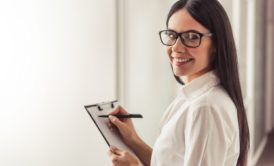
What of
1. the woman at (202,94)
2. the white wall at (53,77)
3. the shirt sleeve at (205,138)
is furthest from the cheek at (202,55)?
the white wall at (53,77)

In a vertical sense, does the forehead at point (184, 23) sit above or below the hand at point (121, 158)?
above

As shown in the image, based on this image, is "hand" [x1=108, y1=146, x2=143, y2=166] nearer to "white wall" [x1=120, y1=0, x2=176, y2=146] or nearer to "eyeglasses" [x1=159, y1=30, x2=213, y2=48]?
"eyeglasses" [x1=159, y1=30, x2=213, y2=48]

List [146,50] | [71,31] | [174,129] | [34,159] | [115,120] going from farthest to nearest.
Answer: [146,50], [71,31], [34,159], [115,120], [174,129]

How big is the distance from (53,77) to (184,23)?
66 cm

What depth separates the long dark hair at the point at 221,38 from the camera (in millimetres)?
1097

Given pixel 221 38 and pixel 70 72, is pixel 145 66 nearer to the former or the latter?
pixel 70 72

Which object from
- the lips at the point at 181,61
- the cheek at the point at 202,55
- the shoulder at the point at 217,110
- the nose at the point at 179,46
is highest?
the nose at the point at 179,46

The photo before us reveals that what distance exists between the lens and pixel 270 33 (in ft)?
18.3

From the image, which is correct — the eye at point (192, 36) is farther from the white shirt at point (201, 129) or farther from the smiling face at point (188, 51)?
the white shirt at point (201, 129)

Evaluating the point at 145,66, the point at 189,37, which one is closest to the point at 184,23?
the point at 189,37

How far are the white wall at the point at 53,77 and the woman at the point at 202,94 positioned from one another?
0.44m

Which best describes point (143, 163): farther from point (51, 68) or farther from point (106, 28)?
point (106, 28)

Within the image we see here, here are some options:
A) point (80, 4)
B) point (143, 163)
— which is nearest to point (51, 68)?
point (80, 4)

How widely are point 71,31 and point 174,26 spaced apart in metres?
0.62
